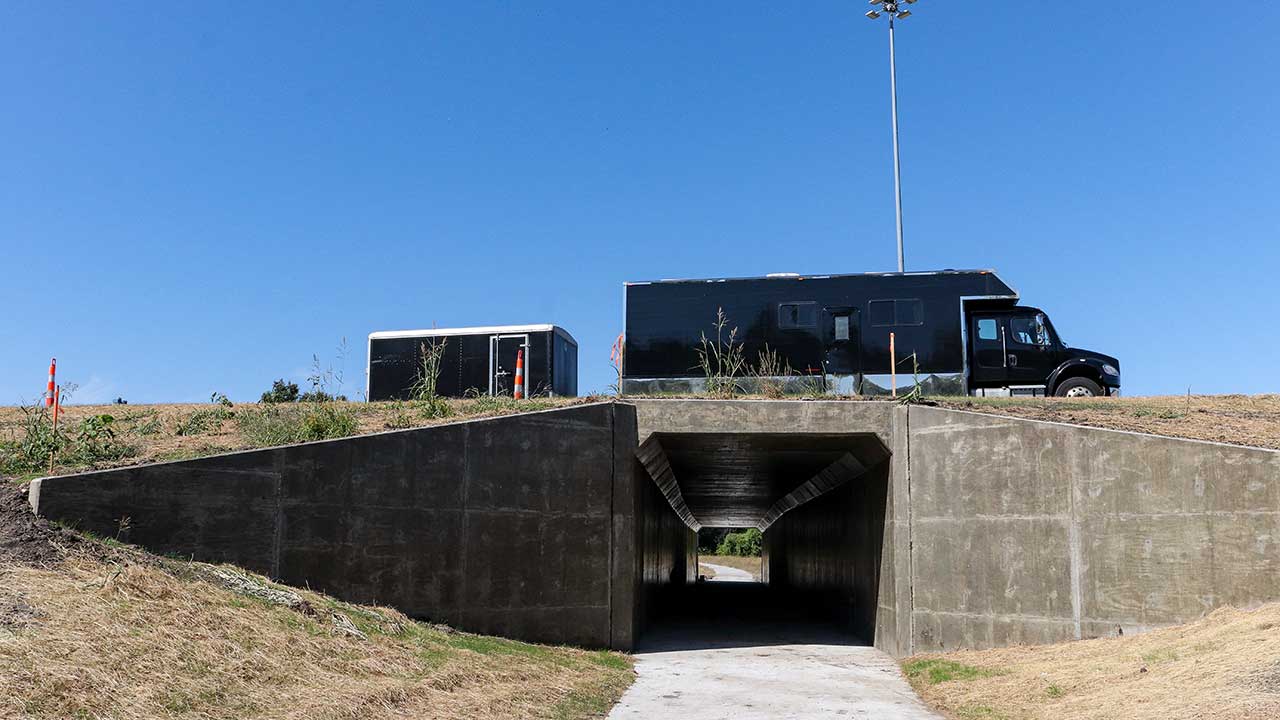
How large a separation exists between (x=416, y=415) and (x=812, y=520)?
15.5 m

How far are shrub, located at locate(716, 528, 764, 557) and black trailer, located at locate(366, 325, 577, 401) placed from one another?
52.9 metres

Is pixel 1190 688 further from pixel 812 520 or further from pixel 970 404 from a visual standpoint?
pixel 812 520

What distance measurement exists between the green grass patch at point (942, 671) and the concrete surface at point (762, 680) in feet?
0.93

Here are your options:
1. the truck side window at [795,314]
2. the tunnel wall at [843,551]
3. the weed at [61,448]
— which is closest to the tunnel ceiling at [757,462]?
the tunnel wall at [843,551]

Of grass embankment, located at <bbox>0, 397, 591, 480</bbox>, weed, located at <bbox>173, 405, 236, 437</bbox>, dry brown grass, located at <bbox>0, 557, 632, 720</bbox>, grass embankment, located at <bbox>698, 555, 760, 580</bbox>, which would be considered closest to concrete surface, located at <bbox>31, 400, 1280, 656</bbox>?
grass embankment, located at <bbox>0, 397, 591, 480</bbox>

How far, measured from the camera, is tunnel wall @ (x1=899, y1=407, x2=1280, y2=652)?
12766mm

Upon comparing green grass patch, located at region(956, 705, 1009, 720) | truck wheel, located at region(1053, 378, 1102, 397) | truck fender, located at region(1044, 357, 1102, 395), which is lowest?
green grass patch, located at region(956, 705, 1009, 720)

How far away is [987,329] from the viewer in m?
21.8

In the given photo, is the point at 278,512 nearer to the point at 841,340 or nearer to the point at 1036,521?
the point at 1036,521

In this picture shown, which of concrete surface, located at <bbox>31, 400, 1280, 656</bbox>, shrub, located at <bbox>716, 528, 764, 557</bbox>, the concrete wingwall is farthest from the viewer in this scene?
shrub, located at <bbox>716, 528, 764, 557</bbox>

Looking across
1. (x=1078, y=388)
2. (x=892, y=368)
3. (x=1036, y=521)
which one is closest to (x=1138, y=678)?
(x=1036, y=521)

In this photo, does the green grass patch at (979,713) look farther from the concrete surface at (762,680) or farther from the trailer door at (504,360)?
the trailer door at (504,360)

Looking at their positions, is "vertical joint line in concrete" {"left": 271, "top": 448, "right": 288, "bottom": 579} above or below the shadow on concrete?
above

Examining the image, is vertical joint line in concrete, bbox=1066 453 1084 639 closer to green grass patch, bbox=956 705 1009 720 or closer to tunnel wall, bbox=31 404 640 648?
green grass patch, bbox=956 705 1009 720
